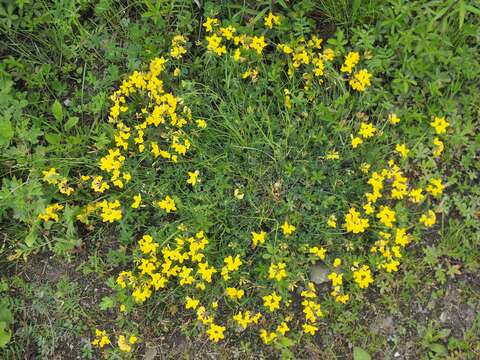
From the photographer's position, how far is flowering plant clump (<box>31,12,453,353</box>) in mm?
3217

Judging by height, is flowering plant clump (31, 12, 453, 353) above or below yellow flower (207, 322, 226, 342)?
above

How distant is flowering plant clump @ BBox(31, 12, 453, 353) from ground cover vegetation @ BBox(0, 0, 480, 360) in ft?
0.05

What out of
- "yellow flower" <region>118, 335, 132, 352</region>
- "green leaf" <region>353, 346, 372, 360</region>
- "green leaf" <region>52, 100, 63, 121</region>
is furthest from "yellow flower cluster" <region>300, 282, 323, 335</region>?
"green leaf" <region>52, 100, 63, 121</region>

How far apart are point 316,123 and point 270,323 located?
4.52 ft

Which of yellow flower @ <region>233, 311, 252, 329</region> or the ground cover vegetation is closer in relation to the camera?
yellow flower @ <region>233, 311, 252, 329</region>

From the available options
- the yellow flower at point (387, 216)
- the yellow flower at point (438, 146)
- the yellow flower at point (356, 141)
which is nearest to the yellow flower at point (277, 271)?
the yellow flower at point (387, 216)

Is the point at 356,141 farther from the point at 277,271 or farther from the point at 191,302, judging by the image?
the point at 191,302

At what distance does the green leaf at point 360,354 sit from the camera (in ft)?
10.6

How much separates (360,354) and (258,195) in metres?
1.23

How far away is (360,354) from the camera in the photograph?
3252mm

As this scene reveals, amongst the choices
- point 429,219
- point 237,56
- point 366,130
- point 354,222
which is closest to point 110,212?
point 237,56

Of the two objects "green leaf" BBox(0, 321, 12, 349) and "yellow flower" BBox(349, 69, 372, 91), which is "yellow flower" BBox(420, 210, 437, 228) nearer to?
"yellow flower" BBox(349, 69, 372, 91)

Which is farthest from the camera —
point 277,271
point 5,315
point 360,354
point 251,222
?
point 5,315

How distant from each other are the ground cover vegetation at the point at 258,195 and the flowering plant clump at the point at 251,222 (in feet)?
0.05
